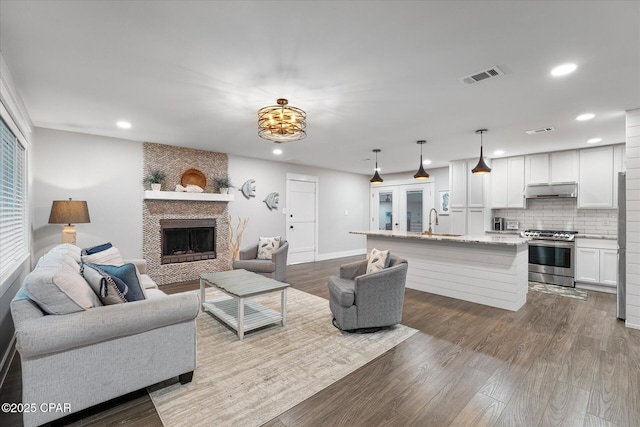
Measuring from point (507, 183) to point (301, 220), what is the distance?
465 cm

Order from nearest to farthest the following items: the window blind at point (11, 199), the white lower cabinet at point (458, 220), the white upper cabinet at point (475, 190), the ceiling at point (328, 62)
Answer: the ceiling at point (328, 62) < the window blind at point (11, 199) < the white upper cabinet at point (475, 190) < the white lower cabinet at point (458, 220)

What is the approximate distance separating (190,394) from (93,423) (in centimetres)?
55

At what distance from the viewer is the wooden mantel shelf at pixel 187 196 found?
5.00 meters

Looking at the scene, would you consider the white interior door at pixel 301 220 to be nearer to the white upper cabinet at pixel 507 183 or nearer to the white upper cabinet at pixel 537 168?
the white upper cabinet at pixel 507 183

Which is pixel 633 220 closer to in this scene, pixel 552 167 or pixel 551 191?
pixel 551 191

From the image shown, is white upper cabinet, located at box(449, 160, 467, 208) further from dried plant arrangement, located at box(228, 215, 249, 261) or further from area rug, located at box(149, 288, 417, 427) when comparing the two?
dried plant arrangement, located at box(228, 215, 249, 261)

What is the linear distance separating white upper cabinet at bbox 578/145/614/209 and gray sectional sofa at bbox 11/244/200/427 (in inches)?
257

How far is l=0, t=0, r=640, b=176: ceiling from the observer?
1793mm

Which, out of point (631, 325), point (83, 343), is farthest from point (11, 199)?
point (631, 325)

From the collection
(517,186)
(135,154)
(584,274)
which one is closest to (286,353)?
(135,154)

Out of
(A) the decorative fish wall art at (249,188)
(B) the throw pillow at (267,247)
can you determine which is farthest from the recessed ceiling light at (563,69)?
(A) the decorative fish wall art at (249,188)

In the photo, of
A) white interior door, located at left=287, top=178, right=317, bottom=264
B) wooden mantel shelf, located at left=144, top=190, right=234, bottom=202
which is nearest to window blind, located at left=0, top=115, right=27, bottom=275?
wooden mantel shelf, located at left=144, top=190, right=234, bottom=202

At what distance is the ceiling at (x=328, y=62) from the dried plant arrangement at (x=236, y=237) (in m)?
2.50

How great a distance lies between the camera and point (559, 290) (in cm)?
492
